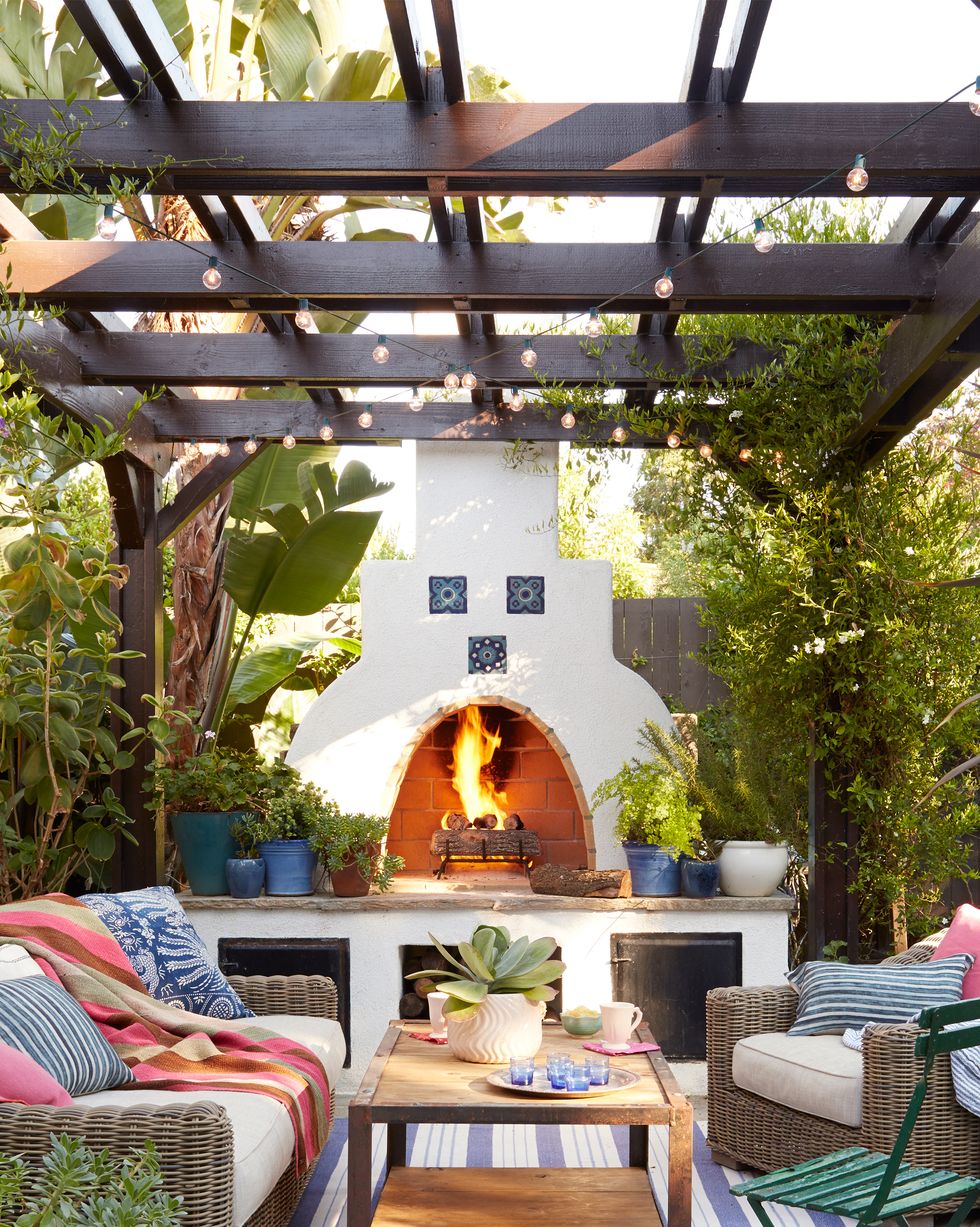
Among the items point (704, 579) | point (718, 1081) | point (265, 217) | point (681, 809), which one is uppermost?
point (265, 217)

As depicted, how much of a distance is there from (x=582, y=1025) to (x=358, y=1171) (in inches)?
41.5

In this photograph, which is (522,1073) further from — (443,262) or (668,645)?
(668,645)

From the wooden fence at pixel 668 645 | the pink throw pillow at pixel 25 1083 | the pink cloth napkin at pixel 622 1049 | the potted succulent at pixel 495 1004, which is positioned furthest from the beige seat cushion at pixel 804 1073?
the wooden fence at pixel 668 645

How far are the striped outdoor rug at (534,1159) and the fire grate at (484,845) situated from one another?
1.81 meters

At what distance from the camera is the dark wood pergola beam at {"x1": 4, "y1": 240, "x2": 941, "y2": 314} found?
15.1 ft

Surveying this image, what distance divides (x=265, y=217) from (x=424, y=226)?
4.13ft

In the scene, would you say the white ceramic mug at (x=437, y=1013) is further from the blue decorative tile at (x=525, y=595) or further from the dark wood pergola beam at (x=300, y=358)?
the blue decorative tile at (x=525, y=595)

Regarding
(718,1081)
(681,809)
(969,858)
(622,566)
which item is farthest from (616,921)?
(622,566)

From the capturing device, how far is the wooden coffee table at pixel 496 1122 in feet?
10.9

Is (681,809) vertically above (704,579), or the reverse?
(704,579)

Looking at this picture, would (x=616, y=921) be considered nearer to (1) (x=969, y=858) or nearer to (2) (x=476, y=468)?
(1) (x=969, y=858)

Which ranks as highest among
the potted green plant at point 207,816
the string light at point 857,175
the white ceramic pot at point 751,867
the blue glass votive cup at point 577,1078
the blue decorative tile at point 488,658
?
the string light at point 857,175

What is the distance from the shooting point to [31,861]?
5.28 metres

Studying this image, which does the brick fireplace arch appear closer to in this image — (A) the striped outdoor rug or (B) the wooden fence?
(B) the wooden fence
